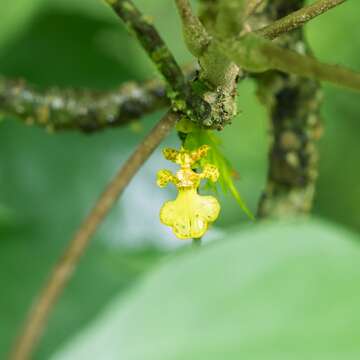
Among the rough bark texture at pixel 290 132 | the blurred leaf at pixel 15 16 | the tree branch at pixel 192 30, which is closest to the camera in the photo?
the tree branch at pixel 192 30

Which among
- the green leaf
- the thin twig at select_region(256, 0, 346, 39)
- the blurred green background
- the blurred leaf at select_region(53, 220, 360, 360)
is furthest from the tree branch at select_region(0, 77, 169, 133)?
the blurred leaf at select_region(53, 220, 360, 360)

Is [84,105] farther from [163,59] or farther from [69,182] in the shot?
[163,59]

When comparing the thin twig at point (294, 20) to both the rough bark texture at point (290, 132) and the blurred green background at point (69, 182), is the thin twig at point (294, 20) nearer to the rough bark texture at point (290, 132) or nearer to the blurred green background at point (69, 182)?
the rough bark texture at point (290, 132)

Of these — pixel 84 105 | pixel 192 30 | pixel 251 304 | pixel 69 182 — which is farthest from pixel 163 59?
pixel 69 182

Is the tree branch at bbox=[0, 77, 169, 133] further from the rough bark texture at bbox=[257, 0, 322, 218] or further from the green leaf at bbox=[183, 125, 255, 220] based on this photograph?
the green leaf at bbox=[183, 125, 255, 220]

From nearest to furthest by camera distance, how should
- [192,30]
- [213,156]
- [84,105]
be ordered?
[192,30] → [213,156] → [84,105]

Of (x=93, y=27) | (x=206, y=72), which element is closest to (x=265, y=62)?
(x=206, y=72)

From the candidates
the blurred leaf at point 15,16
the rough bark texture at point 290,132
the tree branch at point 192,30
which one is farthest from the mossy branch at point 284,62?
the blurred leaf at point 15,16
